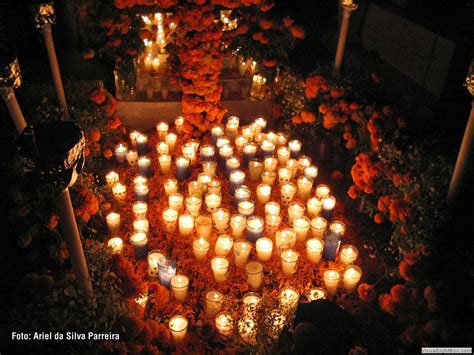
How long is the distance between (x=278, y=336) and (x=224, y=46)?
3603mm

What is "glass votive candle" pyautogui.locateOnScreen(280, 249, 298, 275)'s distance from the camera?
12.4 ft

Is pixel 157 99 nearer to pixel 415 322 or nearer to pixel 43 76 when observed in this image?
pixel 43 76

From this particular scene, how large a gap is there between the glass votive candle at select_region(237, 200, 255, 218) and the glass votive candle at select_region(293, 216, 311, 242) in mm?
455

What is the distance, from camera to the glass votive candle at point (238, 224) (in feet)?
13.7

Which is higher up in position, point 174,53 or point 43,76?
point 174,53

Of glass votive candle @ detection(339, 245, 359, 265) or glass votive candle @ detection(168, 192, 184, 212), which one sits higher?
glass votive candle @ detection(339, 245, 359, 265)

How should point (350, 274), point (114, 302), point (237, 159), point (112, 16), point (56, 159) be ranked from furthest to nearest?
point (237, 159) < point (112, 16) < point (350, 274) < point (114, 302) < point (56, 159)

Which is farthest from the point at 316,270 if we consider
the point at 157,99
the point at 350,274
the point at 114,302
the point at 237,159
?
the point at 157,99

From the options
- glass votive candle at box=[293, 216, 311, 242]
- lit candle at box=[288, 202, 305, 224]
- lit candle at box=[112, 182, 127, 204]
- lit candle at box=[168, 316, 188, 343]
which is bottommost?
lit candle at box=[112, 182, 127, 204]

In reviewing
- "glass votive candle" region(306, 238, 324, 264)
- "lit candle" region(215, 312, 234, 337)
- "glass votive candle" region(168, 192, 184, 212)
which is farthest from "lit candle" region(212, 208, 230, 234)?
"lit candle" region(215, 312, 234, 337)

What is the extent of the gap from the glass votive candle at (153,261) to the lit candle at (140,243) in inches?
8.0

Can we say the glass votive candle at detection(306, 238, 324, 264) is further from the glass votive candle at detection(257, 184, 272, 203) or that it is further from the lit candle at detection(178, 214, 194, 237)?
the lit candle at detection(178, 214, 194, 237)

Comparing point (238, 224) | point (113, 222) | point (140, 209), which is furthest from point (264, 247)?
point (113, 222)

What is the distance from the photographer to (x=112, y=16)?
15.7ft
